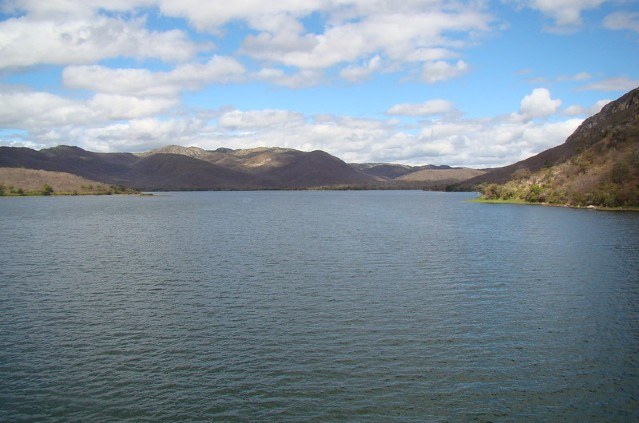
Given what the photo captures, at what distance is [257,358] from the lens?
29219 mm

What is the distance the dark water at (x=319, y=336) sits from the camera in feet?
79.6

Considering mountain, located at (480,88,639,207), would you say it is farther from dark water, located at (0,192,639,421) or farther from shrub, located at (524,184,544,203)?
dark water, located at (0,192,639,421)

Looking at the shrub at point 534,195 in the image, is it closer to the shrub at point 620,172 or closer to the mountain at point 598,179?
the mountain at point 598,179

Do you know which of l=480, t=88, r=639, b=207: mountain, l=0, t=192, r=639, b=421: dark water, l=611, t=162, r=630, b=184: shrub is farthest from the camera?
l=611, t=162, r=630, b=184: shrub

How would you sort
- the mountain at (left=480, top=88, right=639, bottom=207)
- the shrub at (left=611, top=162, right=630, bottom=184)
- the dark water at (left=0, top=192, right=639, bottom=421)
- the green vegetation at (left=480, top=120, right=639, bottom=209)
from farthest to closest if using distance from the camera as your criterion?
the shrub at (left=611, top=162, right=630, bottom=184) → the mountain at (left=480, top=88, right=639, bottom=207) → the green vegetation at (left=480, top=120, right=639, bottom=209) → the dark water at (left=0, top=192, right=639, bottom=421)

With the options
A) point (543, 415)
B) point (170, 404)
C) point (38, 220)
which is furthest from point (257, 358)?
point (38, 220)

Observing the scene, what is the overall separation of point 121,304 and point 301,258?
25243 millimetres

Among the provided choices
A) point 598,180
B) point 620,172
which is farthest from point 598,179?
point 620,172

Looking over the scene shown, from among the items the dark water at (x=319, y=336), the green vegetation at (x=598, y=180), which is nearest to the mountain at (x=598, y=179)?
the green vegetation at (x=598, y=180)

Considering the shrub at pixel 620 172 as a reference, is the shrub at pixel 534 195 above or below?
below

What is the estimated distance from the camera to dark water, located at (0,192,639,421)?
955 inches

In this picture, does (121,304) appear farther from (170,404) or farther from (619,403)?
(619,403)

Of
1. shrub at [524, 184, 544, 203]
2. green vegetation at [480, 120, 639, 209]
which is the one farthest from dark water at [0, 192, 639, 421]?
shrub at [524, 184, 544, 203]

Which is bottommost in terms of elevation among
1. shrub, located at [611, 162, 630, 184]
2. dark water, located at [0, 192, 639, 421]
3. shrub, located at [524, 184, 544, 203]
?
dark water, located at [0, 192, 639, 421]
